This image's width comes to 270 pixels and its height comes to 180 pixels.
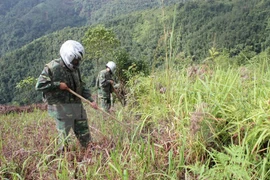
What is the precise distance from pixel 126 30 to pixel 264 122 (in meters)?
107

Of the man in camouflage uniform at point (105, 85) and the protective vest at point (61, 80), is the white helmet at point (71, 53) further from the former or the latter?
the man in camouflage uniform at point (105, 85)

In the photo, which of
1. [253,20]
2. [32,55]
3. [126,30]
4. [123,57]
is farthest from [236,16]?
[123,57]

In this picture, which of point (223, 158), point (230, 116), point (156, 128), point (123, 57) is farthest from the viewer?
point (123, 57)

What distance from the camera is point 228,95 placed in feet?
7.99

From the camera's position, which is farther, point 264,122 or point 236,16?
point 236,16

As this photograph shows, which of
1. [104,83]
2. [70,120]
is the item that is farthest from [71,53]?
[104,83]

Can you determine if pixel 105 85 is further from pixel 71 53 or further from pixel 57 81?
pixel 71 53

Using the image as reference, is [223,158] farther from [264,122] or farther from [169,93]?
[169,93]

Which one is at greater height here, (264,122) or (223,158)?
(264,122)

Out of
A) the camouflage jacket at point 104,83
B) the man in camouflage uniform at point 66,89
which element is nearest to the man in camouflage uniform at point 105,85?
the camouflage jacket at point 104,83

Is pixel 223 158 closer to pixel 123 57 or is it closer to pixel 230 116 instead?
pixel 230 116

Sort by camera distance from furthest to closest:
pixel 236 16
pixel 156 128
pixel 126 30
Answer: pixel 126 30 → pixel 236 16 → pixel 156 128

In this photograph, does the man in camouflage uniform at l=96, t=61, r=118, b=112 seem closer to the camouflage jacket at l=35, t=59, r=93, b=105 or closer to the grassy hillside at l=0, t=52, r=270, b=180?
the camouflage jacket at l=35, t=59, r=93, b=105

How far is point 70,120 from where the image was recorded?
359 cm
